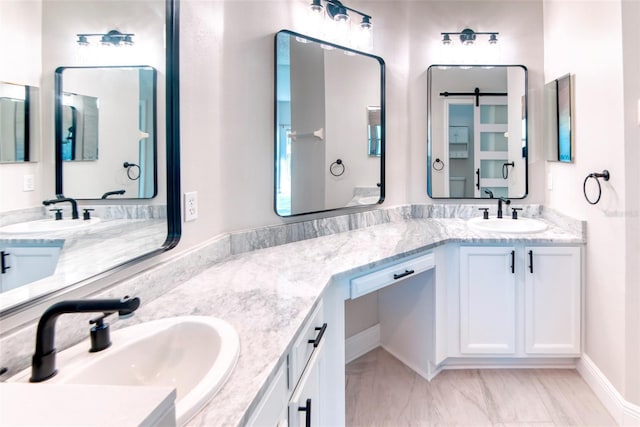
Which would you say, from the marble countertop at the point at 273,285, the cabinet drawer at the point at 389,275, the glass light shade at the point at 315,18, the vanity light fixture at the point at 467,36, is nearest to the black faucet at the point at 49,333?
the marble countertop at the point at 273,285

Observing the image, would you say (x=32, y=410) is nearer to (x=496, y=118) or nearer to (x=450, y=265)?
(x=450, y=265)

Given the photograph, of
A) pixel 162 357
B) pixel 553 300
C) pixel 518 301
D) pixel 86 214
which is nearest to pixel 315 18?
pixel 86 214

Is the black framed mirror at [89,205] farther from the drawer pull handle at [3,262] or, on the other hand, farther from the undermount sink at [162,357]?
the undermount sink at [162,357]

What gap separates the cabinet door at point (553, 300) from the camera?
2094 mm

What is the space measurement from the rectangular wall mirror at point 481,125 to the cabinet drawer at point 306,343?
1749 millimetres

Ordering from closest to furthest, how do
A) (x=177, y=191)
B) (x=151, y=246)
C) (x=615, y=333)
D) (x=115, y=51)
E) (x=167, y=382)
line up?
(x=167, y=382) < (x=115, y=51) < (x=151, y=246) < (x=177, y=191) < (x=615, y=333)

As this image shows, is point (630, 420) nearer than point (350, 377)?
Yes

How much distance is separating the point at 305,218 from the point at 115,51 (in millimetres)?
1258

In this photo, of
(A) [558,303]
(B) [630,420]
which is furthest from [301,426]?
(A) [558,303]

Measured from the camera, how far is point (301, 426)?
1068 millimetres

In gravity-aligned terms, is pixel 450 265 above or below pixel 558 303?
above

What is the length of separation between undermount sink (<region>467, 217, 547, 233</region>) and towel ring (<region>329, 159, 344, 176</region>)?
0.91 metres

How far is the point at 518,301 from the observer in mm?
2146

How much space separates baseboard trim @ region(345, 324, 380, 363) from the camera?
2.40 metres
